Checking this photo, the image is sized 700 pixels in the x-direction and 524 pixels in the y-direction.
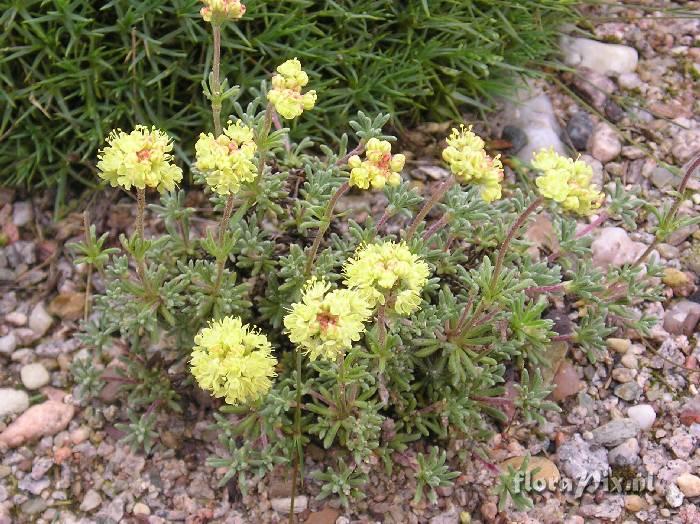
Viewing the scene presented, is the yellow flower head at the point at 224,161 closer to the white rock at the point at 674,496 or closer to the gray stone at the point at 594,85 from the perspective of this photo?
the white rock at the point at 674,496

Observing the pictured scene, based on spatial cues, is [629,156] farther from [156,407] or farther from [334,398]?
[156,407]

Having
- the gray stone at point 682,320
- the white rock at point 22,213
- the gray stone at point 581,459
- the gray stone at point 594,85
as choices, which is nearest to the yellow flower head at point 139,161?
the white rock at point 22,213

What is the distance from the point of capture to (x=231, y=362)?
2.18 metres

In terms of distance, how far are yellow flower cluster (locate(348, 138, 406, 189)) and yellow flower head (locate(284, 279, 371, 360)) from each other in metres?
0.32

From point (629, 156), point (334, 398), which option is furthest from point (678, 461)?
point (629, 156)

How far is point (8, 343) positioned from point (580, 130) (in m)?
2.77

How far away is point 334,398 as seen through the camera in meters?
2.68

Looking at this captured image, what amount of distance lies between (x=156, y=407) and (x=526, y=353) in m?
1.38

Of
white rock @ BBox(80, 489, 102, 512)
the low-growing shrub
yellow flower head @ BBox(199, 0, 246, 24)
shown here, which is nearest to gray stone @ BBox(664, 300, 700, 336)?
the low-growing shrub

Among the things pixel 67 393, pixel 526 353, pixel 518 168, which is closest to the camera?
pixel 526 353

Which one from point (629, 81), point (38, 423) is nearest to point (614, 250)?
point (629, 81)

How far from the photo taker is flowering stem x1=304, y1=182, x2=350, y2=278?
7.55 ft

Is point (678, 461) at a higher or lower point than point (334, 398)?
lower

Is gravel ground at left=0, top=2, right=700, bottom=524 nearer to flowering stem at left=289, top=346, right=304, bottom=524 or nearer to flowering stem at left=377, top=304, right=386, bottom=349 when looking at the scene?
flowering stem at left=289, top=346, right=304, bottom=524
